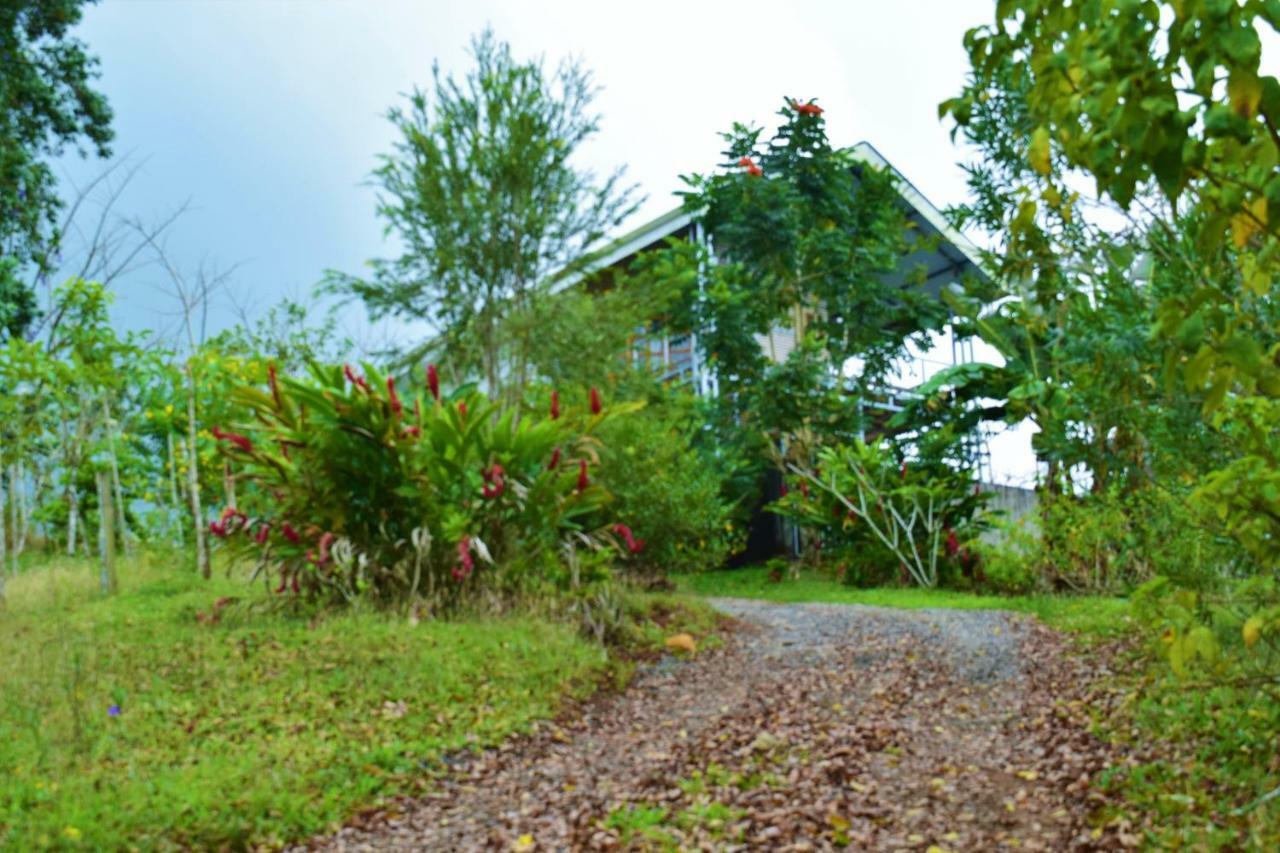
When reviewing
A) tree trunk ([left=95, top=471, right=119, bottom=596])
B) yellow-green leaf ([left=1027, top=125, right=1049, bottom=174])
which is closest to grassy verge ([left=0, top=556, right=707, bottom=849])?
tree trunk ([left=95, top=471, right=119, bottom=596])

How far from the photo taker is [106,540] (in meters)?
9.84

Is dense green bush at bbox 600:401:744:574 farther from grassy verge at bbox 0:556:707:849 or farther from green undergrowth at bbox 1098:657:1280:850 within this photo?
green undergrowth at bbox 1098:657:1280:850

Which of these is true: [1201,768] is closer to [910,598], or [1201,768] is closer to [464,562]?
[464,562]

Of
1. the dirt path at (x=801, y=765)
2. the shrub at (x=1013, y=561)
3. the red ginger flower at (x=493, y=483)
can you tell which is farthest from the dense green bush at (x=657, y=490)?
the dirt path at (x=801, y=765)

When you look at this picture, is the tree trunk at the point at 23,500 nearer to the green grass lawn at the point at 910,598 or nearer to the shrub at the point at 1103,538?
the green grass lawn at the point at 910,598

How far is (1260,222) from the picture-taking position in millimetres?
2168

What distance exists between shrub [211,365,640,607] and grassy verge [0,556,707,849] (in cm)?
48

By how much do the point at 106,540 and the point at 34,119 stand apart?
7959 mm

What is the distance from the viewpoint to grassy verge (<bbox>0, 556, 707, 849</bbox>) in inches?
178

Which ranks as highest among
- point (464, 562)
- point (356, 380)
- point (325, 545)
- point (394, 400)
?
point (356, 380)

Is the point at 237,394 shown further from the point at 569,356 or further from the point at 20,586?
the point at 569,356

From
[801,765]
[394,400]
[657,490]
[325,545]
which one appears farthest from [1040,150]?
[657,490]

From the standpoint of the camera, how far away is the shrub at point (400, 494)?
25.7 ft

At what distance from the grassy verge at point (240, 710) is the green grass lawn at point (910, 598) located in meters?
3.30
